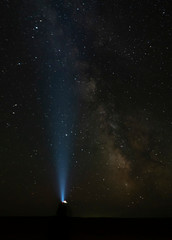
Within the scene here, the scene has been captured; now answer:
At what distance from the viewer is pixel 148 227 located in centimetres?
710

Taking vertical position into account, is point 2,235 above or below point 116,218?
below

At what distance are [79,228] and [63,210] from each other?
76 cm

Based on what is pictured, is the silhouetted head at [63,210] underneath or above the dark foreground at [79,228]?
above

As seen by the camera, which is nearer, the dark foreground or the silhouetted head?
the dark foreground

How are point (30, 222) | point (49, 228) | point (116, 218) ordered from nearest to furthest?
point (49, 228), point (30, 222), point (116, 218)

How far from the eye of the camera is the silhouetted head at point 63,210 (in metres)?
6.48

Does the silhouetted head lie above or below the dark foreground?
above

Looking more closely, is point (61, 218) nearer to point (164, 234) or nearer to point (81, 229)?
point (81, 229)

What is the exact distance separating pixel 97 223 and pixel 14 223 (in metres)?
2.23

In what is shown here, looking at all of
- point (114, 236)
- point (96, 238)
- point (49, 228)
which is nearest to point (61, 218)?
point (49, 228)

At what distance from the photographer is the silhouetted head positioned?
21.2 feet

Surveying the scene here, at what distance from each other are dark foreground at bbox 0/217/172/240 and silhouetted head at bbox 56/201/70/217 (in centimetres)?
12

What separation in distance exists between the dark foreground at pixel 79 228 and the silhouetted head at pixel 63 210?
12 centimetres

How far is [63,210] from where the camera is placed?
6.54 m
